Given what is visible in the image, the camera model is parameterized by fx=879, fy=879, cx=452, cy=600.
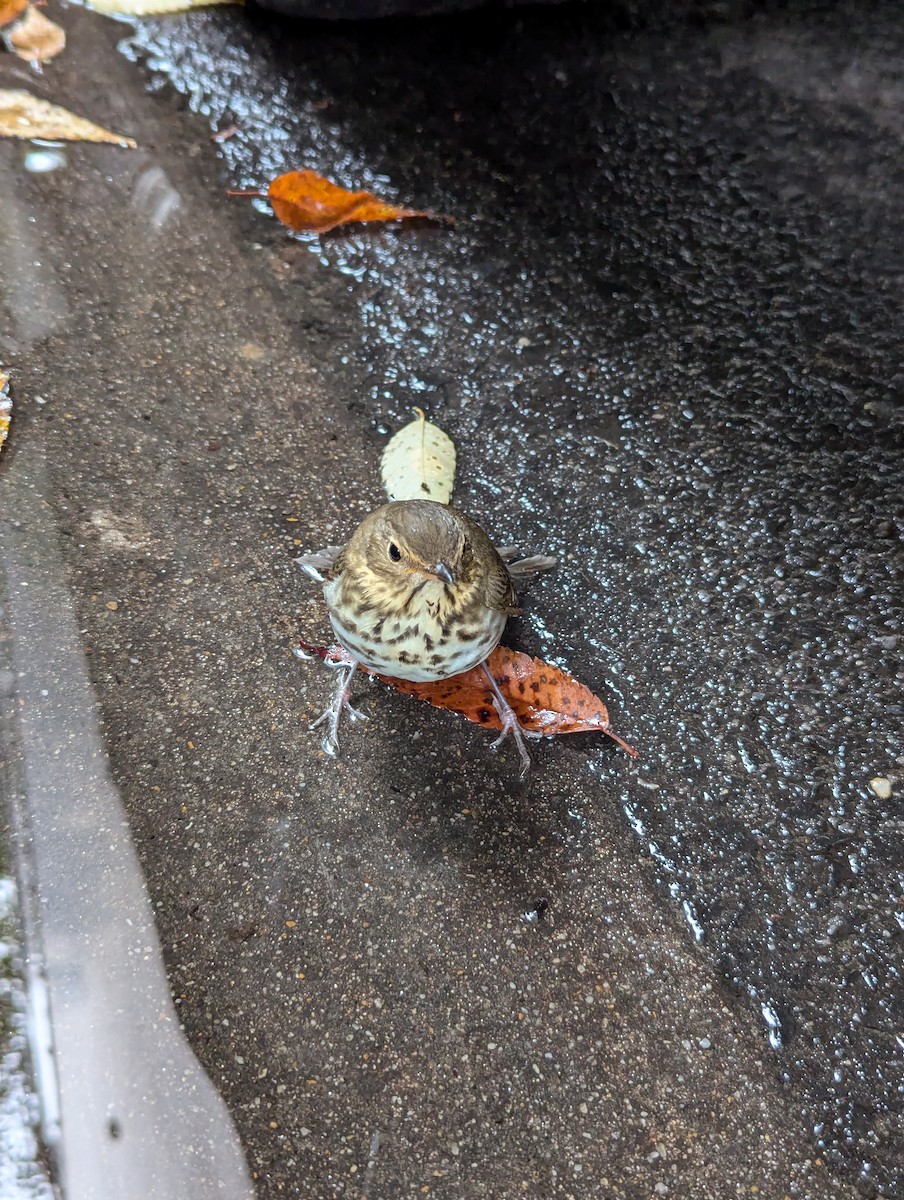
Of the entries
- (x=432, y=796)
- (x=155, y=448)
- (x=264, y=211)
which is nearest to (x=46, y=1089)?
(x=432, y=796)

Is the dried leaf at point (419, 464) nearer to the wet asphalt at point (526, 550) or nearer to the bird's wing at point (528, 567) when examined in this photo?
the wet asphalt at point (526, 550)

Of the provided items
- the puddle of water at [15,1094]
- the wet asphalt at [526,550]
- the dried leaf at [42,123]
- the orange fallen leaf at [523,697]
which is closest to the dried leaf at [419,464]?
the wet asphalt at [526,550]

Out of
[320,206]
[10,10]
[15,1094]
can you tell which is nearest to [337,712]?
[15,1094]

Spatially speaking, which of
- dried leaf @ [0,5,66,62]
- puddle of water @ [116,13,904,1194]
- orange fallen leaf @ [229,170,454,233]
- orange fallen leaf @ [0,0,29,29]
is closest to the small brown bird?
puddle of water @ [116,13,904,1194]

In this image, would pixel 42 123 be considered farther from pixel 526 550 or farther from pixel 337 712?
pixel 337 712

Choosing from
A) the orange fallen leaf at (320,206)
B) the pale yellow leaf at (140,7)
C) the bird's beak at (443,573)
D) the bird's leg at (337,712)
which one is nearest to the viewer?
the bird's beak at (443,573)

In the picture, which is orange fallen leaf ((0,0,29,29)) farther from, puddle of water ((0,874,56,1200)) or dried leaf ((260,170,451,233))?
puddle of water ((0,874,56,1200))
